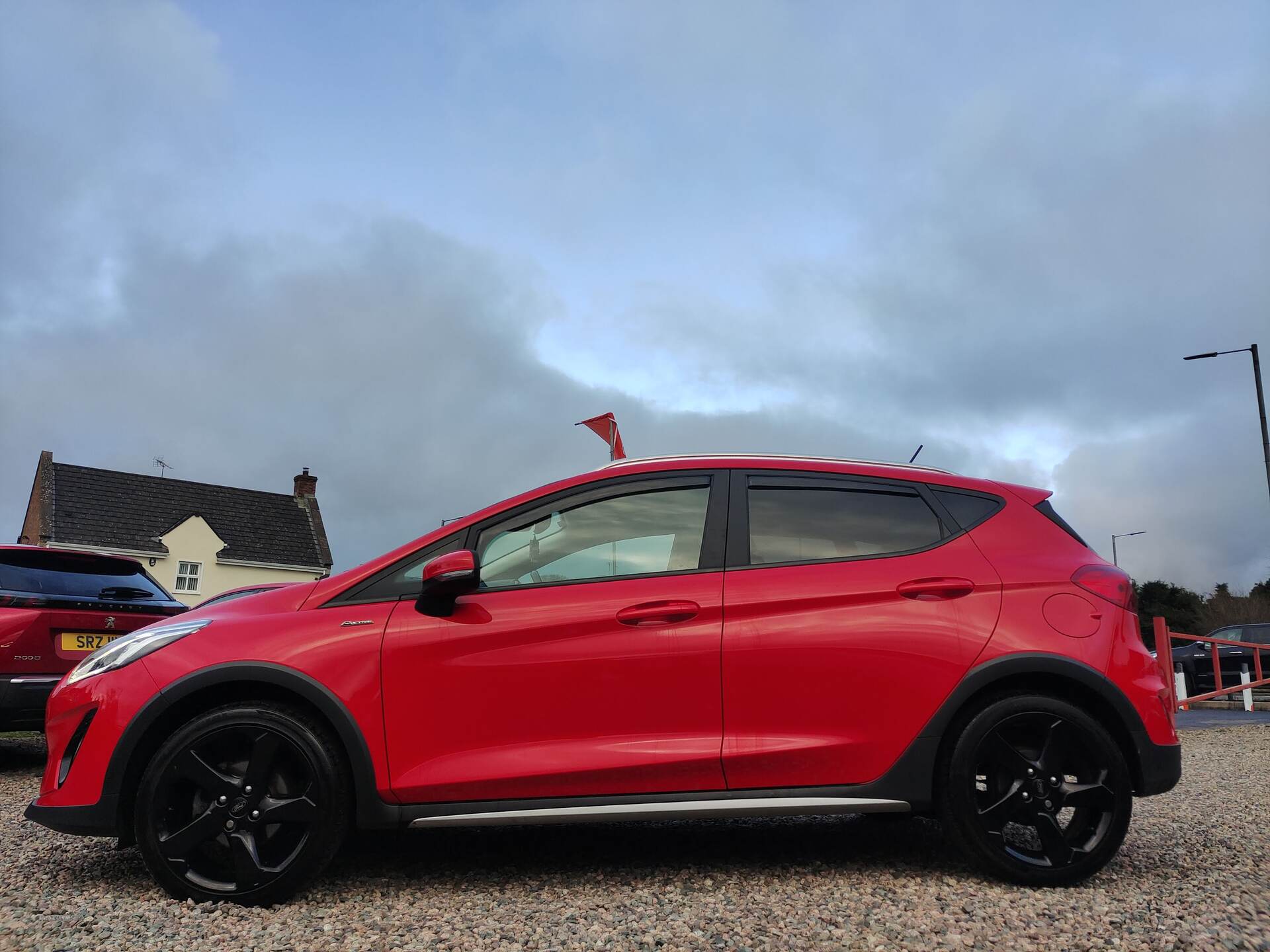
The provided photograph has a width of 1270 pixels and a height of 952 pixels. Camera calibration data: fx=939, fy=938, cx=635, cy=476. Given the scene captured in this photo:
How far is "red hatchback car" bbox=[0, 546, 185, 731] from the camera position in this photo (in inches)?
240

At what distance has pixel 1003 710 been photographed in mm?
3541

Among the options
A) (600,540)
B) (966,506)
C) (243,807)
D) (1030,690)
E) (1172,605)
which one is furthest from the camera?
(1172,605)

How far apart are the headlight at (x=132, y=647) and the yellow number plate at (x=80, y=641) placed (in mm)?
3008

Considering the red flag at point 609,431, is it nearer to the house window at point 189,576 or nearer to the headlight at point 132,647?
the headlight at point 132,647

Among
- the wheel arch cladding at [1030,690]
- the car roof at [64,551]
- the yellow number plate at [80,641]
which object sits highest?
the car roof at [64,551]

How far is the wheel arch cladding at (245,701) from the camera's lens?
11.3ft

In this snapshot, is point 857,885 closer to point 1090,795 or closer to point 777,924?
point 777,924

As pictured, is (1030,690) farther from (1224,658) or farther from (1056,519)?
(1224,658)

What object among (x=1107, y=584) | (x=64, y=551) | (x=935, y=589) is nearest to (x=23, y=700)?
(x=64, y=551)

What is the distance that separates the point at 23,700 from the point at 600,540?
4586mm

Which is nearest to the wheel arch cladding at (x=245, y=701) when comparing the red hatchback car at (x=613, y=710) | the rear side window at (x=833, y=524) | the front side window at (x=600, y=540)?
the red hatchback car at (x=613, y=710)

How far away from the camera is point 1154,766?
140 inches

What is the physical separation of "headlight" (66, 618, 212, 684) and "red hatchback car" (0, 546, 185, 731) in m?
2.60

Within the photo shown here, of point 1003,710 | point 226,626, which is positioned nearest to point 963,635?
point 1003,710
